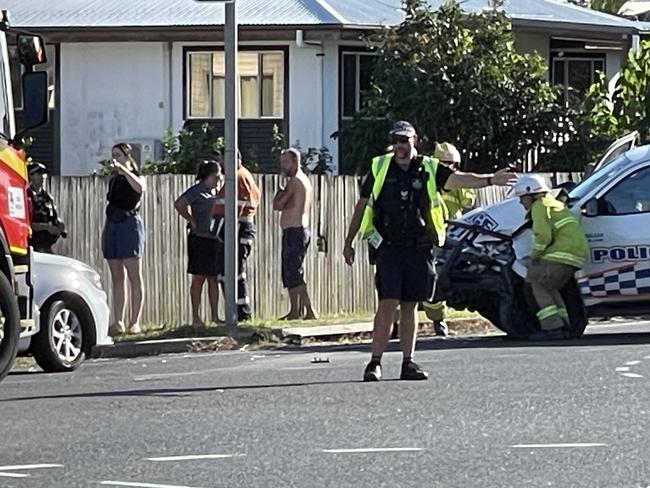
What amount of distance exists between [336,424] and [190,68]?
73.9 feet

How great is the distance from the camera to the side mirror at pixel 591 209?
16.2 m

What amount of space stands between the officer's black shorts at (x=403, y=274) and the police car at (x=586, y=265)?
11.8 feet

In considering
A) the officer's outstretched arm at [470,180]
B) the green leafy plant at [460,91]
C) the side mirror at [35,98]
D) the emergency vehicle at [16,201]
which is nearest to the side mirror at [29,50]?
the emergency vehicle at [16,201]

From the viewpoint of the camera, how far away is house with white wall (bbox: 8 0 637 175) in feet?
101

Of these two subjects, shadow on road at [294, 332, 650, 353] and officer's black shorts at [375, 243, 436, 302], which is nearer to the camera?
officer's black shorts at [375, 243, 436, 302]

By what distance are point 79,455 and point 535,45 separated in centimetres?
2625

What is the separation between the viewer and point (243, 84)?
32188mm

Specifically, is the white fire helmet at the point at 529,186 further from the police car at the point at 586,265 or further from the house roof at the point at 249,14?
the house roof at the point at 249,14

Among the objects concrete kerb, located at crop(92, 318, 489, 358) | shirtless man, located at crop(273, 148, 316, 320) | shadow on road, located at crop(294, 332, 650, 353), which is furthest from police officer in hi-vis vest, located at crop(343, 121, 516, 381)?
shirtless man, located at crop(273, 148, 316, 320)

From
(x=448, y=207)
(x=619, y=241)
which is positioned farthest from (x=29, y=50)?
(x=619, y=241)

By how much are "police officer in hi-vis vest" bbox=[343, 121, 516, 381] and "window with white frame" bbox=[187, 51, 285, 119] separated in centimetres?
1936

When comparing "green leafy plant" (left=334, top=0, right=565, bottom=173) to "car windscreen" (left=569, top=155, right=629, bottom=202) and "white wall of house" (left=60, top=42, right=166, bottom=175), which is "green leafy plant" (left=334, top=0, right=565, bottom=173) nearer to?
"white wall of house" (left=60, top=42, right=166, bottom=175)

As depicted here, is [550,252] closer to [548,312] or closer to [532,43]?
[548,312]

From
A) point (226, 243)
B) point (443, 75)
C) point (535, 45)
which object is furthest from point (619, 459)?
point (535, 45)
